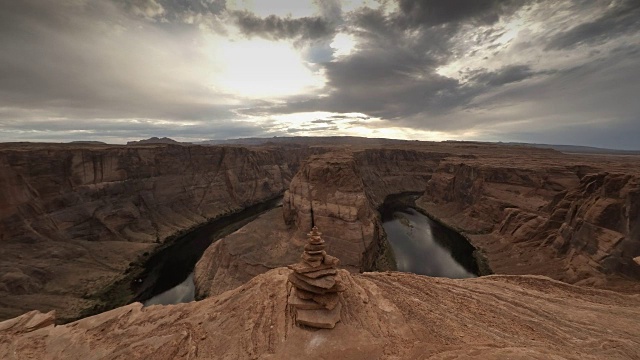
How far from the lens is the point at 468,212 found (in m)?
76.6

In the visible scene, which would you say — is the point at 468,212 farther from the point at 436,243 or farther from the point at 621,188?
the point at 621,188

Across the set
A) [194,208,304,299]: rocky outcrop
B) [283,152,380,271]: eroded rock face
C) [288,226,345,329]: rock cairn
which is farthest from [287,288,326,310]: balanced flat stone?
[283,152,380,271]: eroded rock face

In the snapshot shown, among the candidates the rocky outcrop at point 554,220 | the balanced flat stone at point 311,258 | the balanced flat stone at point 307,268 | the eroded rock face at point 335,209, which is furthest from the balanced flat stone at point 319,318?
the rocky outcrop at point 554,220

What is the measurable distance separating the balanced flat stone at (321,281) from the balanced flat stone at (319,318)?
52.4 inches

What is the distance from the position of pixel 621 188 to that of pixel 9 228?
96295 mm

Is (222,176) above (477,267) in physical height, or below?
above

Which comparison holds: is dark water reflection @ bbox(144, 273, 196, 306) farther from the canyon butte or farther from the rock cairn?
the rock cairn

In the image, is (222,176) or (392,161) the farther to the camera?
(392,161)

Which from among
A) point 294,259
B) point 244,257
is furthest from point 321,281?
point 244,257

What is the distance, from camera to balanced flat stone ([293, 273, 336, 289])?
608 inches

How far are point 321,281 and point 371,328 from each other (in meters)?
3.59

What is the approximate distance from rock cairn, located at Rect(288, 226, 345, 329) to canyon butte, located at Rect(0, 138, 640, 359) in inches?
23.0

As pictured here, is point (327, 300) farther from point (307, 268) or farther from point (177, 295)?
point (177, 295)

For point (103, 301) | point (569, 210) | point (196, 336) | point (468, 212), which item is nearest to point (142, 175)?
point (103, 301)
